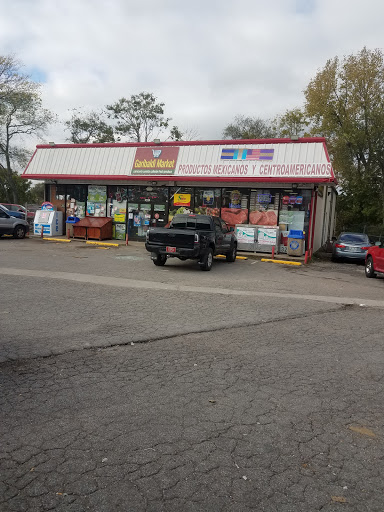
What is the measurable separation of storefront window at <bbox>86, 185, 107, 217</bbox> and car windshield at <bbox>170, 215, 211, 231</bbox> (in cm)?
997

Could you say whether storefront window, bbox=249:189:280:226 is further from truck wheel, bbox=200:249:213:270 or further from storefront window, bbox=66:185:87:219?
storefront window, bbox=66:185:87:219

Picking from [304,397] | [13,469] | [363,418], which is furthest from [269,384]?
[13,469]

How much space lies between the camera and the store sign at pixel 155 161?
21.4m

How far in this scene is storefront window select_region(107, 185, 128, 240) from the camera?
77.1 ft

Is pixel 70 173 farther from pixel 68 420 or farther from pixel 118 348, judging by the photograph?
pixel 68 420

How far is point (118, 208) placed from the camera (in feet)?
77.6

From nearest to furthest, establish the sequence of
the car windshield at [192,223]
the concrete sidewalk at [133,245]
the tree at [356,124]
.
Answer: the car windshield at [192,223] → the concrete sidewalk at [133,245] → the tree at [356,124]

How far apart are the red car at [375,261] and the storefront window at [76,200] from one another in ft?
53.4

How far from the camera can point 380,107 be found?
1391 inches

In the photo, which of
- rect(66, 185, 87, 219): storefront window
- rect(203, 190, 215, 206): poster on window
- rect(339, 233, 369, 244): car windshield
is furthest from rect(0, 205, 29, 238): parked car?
rect(339, 233, 369, 244): car windshield

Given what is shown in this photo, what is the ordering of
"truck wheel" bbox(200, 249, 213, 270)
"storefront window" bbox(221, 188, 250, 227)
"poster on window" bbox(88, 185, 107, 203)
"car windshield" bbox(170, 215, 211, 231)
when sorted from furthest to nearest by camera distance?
"poster on window" bbox(88, 185, 107, 203) → "storefront window" bbox(221, 188, 250, 227) → "car windshield" bbox(170, 215, 211, 231) → "truck wheel" bbox(200, 249, 213, 270)

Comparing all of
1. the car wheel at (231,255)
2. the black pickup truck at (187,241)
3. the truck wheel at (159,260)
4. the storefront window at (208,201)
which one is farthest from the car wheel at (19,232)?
the car wheel at (231,255)

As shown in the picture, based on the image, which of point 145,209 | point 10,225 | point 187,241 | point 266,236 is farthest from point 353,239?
point 10,225

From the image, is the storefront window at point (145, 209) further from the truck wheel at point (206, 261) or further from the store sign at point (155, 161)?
the truck wheel at point (206, 261)
